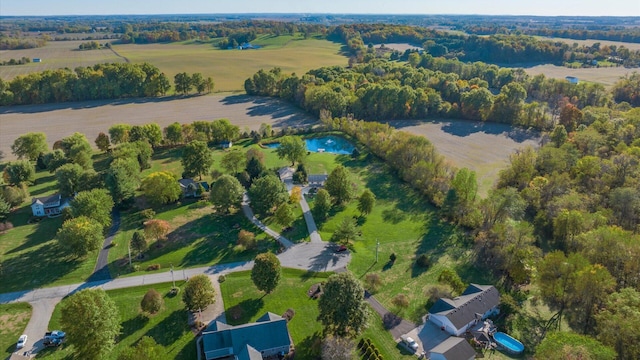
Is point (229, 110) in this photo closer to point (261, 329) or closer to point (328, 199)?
point (328, 199)

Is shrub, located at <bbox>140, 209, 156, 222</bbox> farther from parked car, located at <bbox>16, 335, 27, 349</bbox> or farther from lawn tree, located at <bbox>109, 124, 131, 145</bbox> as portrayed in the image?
lawn tree, located at <bbox>109, 124, 131, 145</bbox>

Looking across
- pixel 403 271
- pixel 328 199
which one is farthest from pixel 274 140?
pixel 403 271

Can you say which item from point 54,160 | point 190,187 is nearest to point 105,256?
point 190,187

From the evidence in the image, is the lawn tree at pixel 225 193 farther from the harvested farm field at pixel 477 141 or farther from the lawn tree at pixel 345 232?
the harvested farm field at pixel 477 141

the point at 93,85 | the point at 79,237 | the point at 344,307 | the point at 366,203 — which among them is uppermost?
the point at 93,85

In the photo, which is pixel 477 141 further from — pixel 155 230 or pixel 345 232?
pixel 155 230

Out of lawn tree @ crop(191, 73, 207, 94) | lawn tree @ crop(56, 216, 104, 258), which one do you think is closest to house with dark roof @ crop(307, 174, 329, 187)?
lawn tree @ crop(56, 216, 104, 258)
